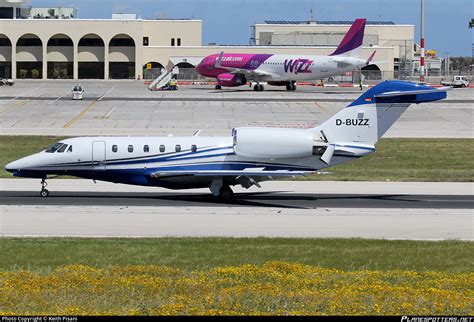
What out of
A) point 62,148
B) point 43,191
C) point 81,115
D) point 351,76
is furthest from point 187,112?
point 351,76

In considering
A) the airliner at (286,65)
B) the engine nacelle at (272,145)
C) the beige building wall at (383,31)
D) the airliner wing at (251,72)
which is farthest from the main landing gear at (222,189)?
the beige building wall at (383,31)

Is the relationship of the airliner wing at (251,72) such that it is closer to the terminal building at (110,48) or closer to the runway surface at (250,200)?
the terminal building at (110,48)

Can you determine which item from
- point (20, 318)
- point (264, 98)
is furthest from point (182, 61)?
point (20, 318)

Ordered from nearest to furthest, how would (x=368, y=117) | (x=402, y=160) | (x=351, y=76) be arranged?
(x=368, y=117) → (x=402, y=160) → (x=351, y=76)

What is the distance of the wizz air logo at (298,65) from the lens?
11306 cm

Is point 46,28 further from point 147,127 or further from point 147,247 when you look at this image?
point 147,247

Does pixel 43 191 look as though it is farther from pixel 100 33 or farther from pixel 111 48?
pixel 111 48

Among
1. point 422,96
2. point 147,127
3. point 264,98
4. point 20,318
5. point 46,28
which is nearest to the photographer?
point 20,318

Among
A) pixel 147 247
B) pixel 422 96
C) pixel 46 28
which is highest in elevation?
pixel 46 28

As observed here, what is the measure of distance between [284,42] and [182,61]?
885 inches

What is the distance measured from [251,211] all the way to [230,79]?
8140 cm

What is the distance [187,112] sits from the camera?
80.1 meters

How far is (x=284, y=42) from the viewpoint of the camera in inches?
6191

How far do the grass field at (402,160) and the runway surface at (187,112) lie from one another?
4.85 m
